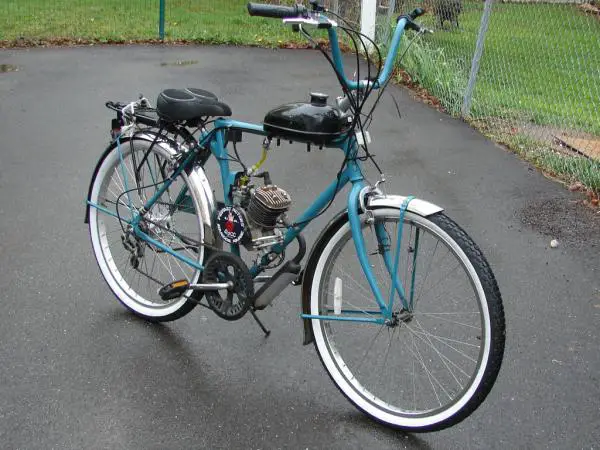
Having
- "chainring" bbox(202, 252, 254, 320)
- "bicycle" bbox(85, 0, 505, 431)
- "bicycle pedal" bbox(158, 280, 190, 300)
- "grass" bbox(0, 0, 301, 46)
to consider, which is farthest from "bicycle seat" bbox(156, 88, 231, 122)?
"grass" bbox(0, 0, 301, 46)

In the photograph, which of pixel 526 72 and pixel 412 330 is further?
pixel 526 72

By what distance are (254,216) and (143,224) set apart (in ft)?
2.86

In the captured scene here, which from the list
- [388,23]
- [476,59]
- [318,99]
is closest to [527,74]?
[476,59]

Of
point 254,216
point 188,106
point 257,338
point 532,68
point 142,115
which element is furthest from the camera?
point 532,68

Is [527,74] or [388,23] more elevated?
[388,23]

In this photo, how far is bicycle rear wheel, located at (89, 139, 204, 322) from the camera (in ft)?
12.0

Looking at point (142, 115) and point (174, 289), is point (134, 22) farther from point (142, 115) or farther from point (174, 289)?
point (174, 289)

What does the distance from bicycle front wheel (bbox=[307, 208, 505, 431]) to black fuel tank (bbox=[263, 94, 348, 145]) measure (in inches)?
15.1

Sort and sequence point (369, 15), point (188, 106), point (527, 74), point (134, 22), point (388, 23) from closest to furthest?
1. point (188, 106)
2. point (527, 74)
3. point (388, 23)
4. point (369, 15)
5. point (134, 22)

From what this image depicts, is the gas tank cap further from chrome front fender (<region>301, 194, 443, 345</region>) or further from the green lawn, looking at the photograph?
the green lawn

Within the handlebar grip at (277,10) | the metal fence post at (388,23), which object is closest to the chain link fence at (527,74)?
the metal fence post at (388,23)

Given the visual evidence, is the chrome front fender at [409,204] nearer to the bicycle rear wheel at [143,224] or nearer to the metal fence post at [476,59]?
the bicycle rear wheel at [143,224]

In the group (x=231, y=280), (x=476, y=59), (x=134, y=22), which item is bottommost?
(x=231, y=280)

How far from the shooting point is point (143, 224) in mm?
3816
